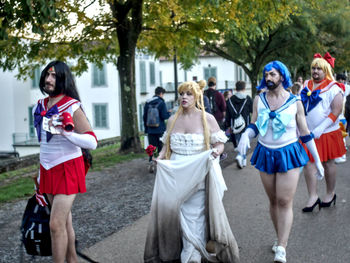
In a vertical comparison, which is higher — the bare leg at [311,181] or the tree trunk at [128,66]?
the tree trunk at [128,66]

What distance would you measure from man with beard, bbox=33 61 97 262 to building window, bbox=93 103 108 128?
31.1m

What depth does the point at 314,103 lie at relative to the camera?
6211 millimetres

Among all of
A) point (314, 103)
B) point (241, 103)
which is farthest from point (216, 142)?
point (241, 103)

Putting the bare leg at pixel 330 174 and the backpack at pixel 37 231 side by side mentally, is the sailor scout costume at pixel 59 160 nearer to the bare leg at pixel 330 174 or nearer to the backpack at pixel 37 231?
the backpack at pixel 37 231

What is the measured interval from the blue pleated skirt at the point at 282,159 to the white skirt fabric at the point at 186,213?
0.56m

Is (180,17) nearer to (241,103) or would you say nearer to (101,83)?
(241,103)

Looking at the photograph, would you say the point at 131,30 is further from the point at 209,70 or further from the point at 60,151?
the point at 209,70

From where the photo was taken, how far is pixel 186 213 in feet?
14.7

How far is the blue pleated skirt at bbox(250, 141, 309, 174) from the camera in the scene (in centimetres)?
458

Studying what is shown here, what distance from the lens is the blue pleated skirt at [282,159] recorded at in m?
4.58

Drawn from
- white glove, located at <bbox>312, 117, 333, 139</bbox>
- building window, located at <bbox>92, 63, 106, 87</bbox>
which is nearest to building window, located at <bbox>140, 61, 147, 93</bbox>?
building window, located at <bbox>92, 63, 106, 87</bbox>

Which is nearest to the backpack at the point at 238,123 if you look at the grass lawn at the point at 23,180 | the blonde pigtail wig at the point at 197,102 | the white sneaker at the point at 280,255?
the grass lawn at the point at 23,180

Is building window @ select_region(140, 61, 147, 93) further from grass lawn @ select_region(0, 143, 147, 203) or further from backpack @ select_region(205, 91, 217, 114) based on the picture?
backpack @ select_region(205, 91, 217, 114)

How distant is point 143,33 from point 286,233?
10.7m
